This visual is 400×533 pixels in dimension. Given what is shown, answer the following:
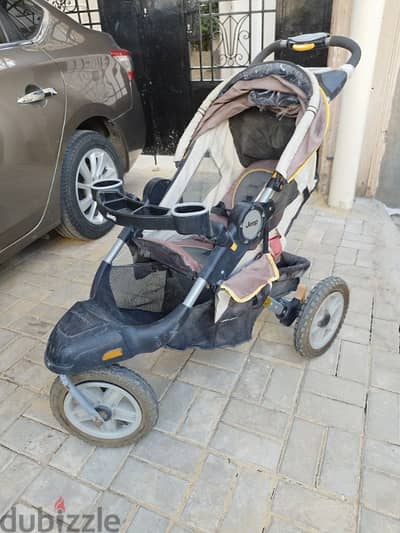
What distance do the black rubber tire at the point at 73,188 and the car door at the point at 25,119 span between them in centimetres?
16

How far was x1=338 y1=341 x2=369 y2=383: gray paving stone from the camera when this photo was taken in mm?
2244

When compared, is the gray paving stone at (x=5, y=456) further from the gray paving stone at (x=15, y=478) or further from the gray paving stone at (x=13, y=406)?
the gray paving stone at (x=13, y=406)

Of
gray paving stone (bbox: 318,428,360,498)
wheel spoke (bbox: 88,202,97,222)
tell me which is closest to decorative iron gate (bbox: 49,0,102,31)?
wheel spoke (bbox: 88,202,97,222)

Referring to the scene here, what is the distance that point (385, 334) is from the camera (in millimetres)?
2533

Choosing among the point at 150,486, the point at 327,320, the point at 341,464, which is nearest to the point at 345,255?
the point at 327,320

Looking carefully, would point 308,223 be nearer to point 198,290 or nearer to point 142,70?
point 198,290

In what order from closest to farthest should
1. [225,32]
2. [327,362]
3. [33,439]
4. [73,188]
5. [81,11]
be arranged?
[33,439] → [327,362] → [73,188] → [225,32] → [81,11]

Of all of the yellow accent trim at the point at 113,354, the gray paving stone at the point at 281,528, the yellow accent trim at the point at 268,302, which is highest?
the yellow accent trim at the point at 113,354

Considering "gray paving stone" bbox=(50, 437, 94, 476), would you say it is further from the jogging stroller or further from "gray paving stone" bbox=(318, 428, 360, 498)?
"gray paving stone" bbox=(318, 428, 360, 498)

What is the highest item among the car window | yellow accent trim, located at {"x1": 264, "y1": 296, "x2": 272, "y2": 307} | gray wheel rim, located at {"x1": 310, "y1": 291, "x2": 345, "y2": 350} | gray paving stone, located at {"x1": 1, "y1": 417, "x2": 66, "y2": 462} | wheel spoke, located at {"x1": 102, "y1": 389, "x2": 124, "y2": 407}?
the car window

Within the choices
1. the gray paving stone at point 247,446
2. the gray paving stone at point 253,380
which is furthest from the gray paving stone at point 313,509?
the gray paving stone at point 253,380

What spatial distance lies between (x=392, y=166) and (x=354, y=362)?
265 cm

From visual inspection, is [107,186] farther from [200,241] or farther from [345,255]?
[345,255]

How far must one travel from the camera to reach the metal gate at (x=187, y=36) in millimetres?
4094
